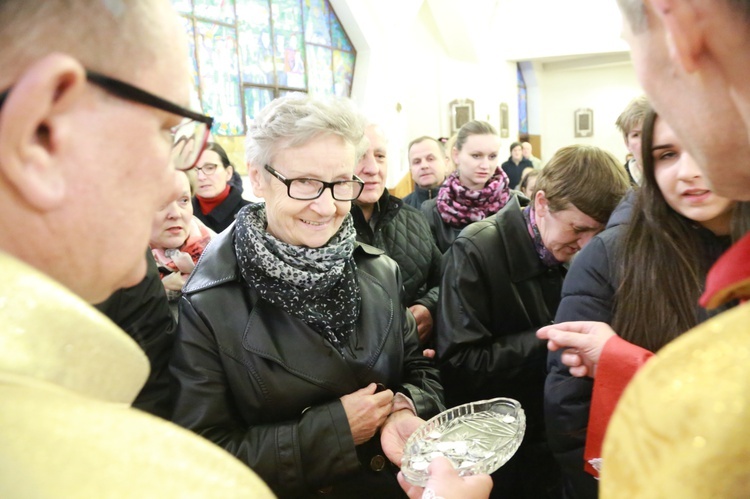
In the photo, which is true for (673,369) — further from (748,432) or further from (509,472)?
(509,472)

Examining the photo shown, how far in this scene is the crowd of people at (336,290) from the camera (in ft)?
1.92

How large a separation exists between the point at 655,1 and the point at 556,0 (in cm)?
1658

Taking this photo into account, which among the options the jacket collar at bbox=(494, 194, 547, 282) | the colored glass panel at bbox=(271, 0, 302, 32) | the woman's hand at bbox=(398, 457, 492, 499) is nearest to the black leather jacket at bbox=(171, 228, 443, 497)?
the woman's hand at bbox=(398, 457, 492, 499)

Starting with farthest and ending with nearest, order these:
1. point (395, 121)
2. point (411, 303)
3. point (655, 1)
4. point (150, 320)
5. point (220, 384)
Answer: point (395, 121) → point (411, 303) → point (150, 320) → point (220, 384) → point (655, 1)

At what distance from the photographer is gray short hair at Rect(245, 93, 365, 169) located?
78.1 inches

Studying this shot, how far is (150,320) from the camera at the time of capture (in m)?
1.96

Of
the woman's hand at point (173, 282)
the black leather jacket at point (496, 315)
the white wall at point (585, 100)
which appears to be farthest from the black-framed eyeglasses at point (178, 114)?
the white wall at point (585, 100)

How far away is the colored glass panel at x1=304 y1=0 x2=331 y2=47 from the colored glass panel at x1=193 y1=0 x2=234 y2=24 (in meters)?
1.73

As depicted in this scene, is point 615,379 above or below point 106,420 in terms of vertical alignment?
below

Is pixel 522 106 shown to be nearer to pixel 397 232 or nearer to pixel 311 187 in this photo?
pixel 397 232

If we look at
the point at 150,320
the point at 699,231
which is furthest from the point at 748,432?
the point at 150,320

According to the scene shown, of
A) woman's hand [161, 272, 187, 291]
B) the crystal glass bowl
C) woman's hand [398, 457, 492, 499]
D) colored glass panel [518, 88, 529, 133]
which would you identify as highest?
colored glass panel [518, 88, 529, 133]

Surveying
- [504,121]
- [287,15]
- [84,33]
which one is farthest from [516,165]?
[84,33]

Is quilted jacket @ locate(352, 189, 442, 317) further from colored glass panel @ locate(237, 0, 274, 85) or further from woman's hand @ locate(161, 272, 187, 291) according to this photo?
colored glass panel @ locate(237, 0, 274, 85)
